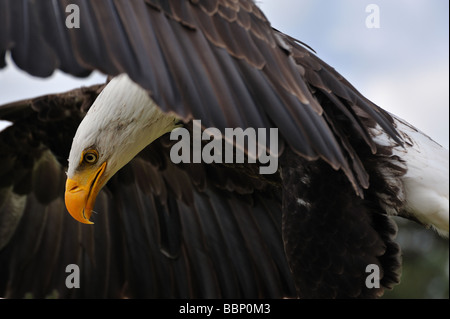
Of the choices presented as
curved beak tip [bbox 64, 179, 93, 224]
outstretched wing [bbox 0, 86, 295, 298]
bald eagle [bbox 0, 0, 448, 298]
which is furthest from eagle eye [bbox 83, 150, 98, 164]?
outstretched wing [bbox 0, 86, 295, 298]

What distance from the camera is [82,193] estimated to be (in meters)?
3.41

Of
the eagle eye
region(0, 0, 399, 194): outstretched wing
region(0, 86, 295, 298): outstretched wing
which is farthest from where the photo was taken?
region(0, 86, 295, 298): outstretched wing

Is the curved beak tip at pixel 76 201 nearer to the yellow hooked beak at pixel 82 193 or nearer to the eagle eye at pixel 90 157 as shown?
the yellow hooked beak at pixel 82 193

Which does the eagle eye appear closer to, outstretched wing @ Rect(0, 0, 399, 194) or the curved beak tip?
the curved beak tip

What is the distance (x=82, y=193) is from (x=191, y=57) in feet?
3.89

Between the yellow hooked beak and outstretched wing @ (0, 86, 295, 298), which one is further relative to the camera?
outstretched wing @ (0, 86, 295, 298)

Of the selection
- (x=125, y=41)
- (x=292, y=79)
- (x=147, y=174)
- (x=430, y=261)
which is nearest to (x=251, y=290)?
(x=147, y=174)

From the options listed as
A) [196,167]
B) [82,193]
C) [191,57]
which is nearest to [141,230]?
[196,167]

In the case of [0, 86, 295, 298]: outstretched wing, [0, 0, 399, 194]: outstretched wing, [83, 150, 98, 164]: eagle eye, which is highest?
[0, 0, 399, 194]: outstretched wing

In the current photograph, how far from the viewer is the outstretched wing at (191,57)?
2.38 m

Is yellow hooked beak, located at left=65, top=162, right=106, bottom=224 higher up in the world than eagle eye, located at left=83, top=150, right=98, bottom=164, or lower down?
lower down

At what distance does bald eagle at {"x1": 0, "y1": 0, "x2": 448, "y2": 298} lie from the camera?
2469mm

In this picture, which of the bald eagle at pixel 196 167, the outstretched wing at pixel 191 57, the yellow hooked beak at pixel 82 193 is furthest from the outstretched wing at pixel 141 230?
the outstretched wing at pixel 191 57

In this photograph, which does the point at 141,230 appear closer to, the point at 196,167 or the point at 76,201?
the point at 196,167
